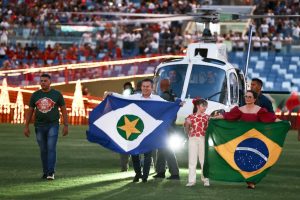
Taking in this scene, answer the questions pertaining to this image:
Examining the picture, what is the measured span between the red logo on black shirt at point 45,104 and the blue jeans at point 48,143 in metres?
0.28

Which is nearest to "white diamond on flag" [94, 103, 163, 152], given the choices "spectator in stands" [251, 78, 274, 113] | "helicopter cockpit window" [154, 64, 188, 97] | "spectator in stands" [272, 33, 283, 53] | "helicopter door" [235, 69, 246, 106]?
"spectator in stands" [251, 78, 274, 113]

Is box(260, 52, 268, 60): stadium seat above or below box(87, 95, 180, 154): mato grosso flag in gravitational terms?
below

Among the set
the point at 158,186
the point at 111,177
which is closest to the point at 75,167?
the point at 111,177

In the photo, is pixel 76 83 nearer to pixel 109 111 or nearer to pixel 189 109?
pixel 189 109

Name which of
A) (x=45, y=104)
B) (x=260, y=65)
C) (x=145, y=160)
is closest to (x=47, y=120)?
(x=45, y=104)

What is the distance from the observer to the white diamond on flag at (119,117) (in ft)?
75.7

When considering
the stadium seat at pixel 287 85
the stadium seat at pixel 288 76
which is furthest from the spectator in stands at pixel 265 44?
the stadium seat at pixel 287 85

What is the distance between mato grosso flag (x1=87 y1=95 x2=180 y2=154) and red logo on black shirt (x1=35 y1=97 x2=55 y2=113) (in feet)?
3.87

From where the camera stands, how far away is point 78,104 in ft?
157

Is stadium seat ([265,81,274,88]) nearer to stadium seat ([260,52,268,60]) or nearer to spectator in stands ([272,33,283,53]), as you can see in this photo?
stadium seat ([260,52,268,60])

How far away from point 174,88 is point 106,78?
2216 centimetres

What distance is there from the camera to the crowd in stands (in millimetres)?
57625

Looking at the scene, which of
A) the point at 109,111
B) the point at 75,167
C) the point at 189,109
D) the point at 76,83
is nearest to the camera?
the point at 109,111

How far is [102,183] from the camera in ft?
73.4
